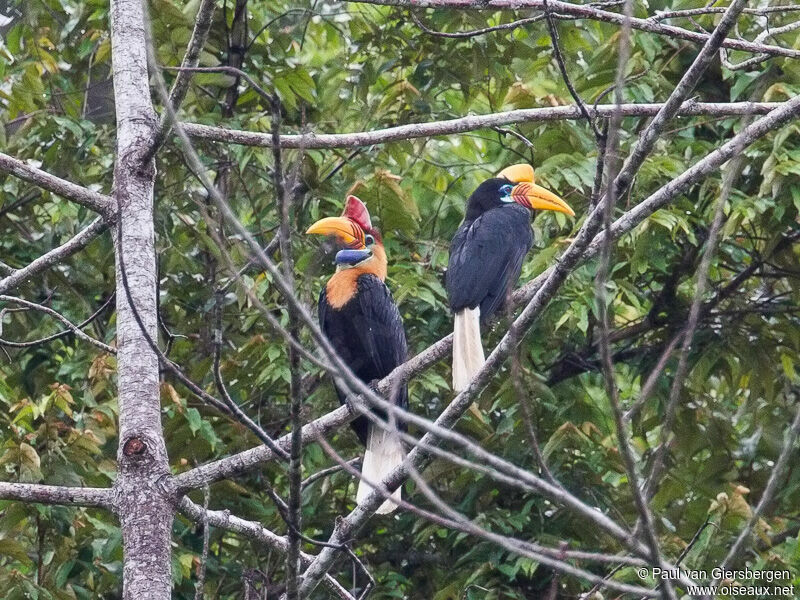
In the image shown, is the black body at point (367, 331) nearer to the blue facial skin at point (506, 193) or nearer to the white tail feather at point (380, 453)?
the white tail feather at point (380, 453)

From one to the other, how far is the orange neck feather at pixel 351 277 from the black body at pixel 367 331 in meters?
0.02

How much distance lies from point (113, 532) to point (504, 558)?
1.55 m

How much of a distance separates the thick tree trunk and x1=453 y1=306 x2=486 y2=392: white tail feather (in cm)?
141

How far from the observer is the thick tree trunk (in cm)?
263

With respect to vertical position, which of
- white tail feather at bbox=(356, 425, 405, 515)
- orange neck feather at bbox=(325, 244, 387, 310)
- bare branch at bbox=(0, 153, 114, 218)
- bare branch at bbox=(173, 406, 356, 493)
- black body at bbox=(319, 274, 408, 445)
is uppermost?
bare branch at bbox=(0, 153, 114, 218)

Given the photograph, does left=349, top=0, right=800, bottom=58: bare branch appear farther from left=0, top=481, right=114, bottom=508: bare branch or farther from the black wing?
left=0, top=481, right=114, bottom=508: bare branch

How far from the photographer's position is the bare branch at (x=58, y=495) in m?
→ 2.73

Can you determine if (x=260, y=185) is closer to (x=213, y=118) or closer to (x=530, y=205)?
(x=213, y=118)

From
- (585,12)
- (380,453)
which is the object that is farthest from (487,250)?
(585,12)

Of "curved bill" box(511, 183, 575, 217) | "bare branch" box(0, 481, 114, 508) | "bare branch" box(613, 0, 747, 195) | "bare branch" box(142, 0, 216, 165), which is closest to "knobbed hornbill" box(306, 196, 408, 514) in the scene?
"curved bill" box(511, 183, 575, 217)

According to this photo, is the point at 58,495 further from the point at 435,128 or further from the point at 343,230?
the point at 343,230

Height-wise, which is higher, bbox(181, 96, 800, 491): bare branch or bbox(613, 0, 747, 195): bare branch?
bbox(613, 0, 747, 195): bare branch

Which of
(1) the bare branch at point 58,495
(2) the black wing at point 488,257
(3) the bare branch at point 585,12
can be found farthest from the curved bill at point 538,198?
(1) the bare branch at point 58,495

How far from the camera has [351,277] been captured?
4852 mm
